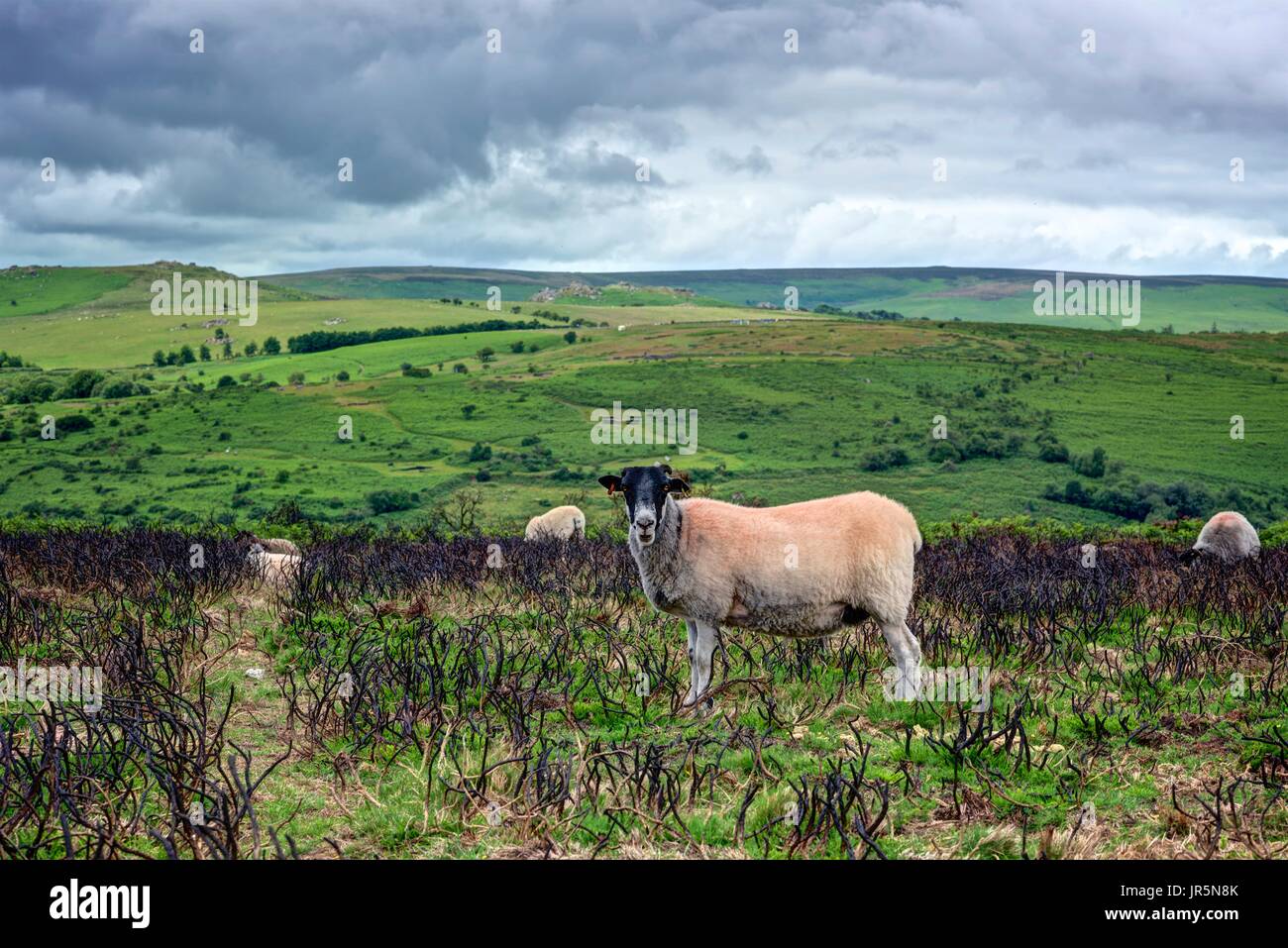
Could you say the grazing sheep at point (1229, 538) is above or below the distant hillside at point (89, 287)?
below

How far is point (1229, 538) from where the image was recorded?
1780cm

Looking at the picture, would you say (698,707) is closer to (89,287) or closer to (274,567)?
(274,567)

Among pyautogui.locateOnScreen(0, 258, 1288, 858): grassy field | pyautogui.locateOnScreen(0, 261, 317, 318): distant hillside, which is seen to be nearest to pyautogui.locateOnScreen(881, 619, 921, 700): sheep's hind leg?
pyautogui.locateOnScreen(0, 258, 1288, 858): grassy field

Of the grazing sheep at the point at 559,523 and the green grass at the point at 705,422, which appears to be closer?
the grazing sheep at the point at 559,523

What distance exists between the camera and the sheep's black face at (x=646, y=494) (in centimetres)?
877

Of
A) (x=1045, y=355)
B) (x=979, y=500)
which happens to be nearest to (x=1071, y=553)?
(x=979, y=500)

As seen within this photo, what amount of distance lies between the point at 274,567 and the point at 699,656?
720 cm

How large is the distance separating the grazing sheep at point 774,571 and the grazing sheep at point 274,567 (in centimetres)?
541

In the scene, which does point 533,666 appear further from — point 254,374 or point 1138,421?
point 254,374

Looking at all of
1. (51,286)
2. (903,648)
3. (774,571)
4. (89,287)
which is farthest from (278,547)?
(51,286)

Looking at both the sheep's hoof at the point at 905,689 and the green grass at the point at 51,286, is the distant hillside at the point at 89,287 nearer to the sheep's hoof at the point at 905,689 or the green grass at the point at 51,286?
the green grass at the point at 51,286

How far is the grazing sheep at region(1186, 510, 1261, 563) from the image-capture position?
17.5 metres

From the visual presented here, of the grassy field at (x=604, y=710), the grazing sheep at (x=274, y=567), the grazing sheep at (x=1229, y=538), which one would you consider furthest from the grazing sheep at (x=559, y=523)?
the grazing sheep at (x=1229, y=538)

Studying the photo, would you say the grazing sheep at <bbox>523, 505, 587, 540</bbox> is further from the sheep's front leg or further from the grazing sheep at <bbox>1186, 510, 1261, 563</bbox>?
the sheep's front leg
